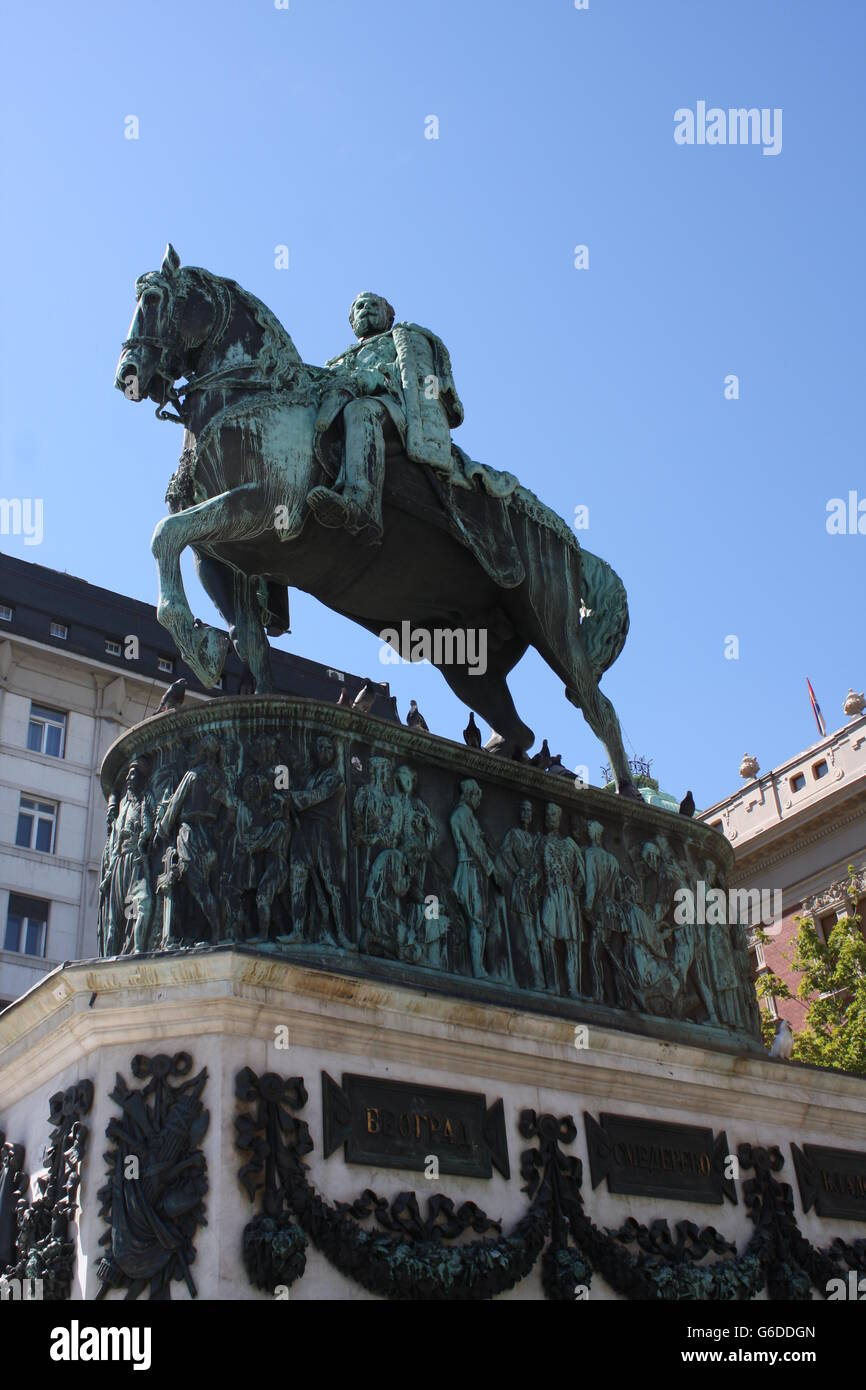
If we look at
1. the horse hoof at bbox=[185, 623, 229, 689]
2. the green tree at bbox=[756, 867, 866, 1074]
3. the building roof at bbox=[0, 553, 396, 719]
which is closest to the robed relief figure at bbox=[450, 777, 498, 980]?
the horse hoof at bbox=[185, 623, 229, 689]

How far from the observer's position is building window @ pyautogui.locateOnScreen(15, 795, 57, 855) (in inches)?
1594

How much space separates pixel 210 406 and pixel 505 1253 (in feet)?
25.4

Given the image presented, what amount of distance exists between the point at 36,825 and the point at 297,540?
28961mm

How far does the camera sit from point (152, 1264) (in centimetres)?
954

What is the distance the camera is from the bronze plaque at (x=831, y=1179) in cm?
1296

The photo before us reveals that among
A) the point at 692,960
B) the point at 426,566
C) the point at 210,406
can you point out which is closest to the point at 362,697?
the point at 426,566

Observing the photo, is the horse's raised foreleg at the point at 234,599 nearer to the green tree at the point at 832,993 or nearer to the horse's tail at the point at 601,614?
the horse's tail at the point at 601,614

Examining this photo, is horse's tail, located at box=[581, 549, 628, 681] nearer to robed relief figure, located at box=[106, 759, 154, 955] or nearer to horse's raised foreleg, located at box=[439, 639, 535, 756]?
horse's raised foreleg, located at box=[439, 639, 535, 756]

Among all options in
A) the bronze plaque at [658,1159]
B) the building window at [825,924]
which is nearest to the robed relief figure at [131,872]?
the bronze plaque at [658,1159]

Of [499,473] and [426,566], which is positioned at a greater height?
[499,473]

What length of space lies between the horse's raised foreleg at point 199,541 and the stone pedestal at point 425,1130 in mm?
3302
